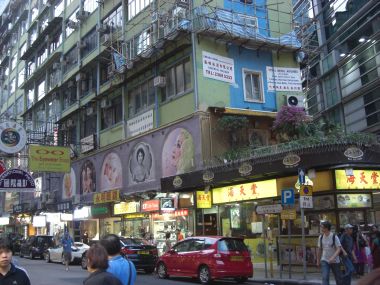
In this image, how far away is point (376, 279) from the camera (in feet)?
7.68

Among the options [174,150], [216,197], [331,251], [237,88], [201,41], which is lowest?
[331,251]

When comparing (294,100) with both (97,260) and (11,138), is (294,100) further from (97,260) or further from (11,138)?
(97,260)

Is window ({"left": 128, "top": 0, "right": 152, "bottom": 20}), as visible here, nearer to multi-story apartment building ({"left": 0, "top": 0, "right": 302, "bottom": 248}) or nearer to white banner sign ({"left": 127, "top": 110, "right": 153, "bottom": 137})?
multi-story apartment building ({"left": 0, "top": 0, "right": 302, "bottom": 248})

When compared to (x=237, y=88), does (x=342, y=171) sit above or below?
below

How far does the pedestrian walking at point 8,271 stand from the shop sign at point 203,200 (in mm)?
18843

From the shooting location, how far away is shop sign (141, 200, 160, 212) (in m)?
26.0

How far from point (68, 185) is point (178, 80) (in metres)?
17.2

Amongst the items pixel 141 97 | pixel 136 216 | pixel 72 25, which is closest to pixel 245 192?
pixel 136 216

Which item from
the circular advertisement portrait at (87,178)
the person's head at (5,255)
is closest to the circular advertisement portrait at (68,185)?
the circular advertisement portrait at (87,178)

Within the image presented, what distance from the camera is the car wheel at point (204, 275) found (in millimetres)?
16288

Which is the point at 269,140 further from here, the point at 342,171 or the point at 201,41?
the point at 342,171

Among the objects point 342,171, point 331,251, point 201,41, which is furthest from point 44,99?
point 331,251

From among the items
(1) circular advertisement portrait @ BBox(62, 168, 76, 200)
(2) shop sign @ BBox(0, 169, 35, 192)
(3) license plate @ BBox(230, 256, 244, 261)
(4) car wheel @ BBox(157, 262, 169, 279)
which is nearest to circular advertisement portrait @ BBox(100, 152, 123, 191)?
(1) circular advertisement portrait @ BBox(62, 168, 76, 200)

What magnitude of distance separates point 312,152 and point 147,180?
503 inches
